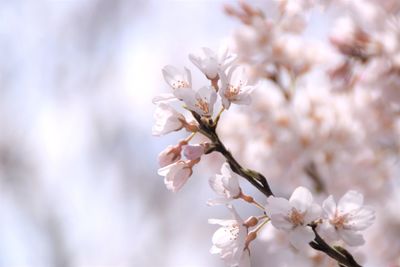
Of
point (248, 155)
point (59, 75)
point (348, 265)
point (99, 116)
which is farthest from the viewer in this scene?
point (99, 116)

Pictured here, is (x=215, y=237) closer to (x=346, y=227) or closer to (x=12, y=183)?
(x=346, y=227)

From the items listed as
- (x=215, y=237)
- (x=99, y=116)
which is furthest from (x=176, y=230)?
(x=215, y=237)

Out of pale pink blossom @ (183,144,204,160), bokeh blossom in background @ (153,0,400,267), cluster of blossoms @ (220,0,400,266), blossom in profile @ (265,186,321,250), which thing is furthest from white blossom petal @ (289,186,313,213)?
cluster of blossoms @ (220,0,400,266)

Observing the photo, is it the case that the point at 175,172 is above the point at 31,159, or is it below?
above

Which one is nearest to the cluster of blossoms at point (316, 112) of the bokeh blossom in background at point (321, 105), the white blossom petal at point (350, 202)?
the bokeh blossom in background at point (321, 105)

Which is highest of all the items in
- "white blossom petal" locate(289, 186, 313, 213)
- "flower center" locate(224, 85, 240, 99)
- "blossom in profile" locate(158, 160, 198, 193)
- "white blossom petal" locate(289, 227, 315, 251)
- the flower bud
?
"flower center" locate(224, 85, 240, 99)

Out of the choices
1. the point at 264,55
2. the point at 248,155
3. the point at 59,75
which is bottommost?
the point at 59,75

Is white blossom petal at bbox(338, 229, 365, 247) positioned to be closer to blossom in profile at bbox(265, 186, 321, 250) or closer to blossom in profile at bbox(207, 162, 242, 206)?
blossom in profile at bbox(265, 186, 321, 250)

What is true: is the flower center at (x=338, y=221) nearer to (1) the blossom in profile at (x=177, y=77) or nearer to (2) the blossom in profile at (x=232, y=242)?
(2) the blossom in profile at (x=232, y=242)
